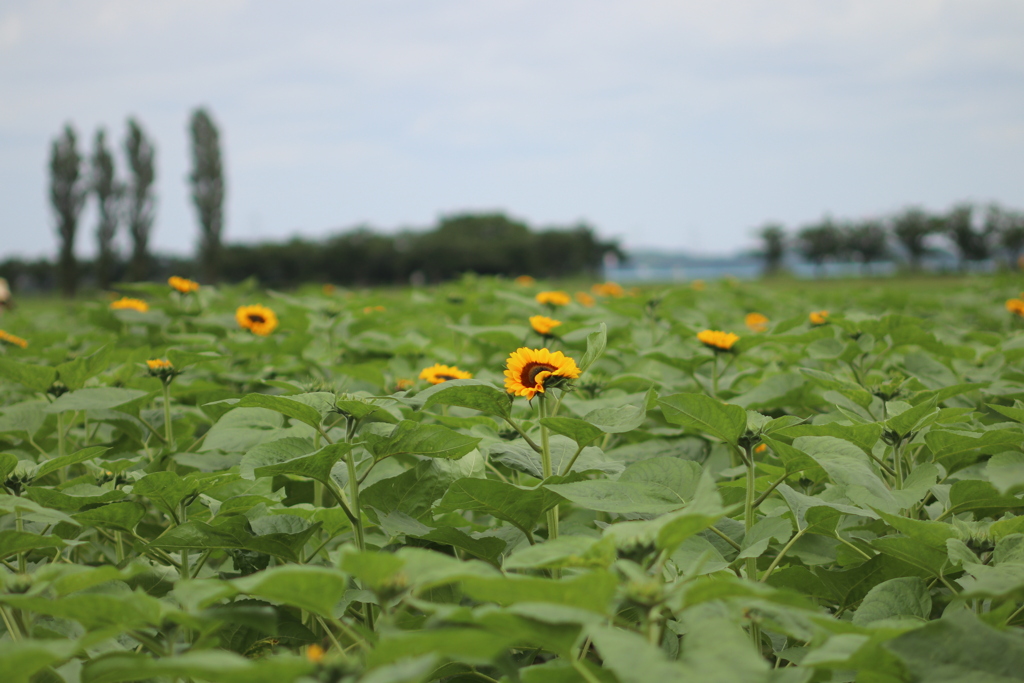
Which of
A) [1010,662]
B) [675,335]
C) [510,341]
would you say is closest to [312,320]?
[510,341]

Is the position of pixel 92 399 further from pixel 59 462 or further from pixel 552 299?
pixel 552 299

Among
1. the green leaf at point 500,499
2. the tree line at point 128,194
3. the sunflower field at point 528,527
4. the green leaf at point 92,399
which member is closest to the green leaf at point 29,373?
the sunflower field at point 528,527

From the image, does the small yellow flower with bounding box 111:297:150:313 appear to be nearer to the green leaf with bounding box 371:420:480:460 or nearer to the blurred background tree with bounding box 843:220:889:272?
the green leaf with bounding box 371:420:480:460

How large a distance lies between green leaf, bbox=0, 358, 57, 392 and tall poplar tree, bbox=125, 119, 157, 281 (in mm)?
34787

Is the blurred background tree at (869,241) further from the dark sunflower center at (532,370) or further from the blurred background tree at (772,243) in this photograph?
the dark sunflower center at (532,370)

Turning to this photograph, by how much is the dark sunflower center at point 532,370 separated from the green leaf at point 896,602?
64 cm

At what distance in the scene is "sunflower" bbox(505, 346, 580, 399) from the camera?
1.33m

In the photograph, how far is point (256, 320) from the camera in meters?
2.98

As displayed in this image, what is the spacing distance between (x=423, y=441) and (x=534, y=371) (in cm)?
28

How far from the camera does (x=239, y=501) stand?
1216 mm

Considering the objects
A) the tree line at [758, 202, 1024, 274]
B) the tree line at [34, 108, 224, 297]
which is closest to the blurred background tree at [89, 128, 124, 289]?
the tree line at [34, 108, 224, 297]

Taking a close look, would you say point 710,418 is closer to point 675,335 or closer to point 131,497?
point 131,497

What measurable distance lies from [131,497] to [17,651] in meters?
0.80

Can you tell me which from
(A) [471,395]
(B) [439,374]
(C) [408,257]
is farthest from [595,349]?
(C) [408,257]
